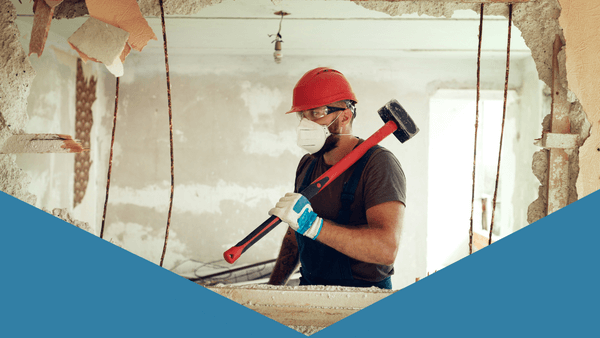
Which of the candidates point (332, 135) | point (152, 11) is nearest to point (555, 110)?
point (332, 135)

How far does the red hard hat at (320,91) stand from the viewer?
1.86 meters

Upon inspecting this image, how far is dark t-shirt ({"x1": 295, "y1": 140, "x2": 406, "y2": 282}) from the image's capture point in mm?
1462

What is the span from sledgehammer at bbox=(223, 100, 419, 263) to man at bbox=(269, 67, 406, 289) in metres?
0.05

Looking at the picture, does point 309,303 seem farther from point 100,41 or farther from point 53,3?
point 53,3

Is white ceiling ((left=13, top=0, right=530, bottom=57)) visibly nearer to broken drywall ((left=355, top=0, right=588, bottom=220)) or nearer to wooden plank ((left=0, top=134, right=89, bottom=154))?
broken drywall ((left=355, top=0, right=588, bottom=220))

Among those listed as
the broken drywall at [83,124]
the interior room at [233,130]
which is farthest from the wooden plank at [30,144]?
the broken drywall at [83,124]

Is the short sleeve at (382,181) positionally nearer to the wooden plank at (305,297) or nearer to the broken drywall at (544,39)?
the wooden plank at (305,297)

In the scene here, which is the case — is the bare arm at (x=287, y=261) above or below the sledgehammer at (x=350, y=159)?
below

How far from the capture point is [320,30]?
3.59 m

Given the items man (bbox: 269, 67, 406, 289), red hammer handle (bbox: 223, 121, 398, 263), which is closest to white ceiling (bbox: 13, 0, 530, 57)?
man (bbox: 269, 67, 406, 289)

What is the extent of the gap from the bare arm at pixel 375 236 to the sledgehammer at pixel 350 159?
8.0 inches

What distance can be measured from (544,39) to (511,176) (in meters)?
3.78

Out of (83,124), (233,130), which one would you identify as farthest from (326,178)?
(83,124)

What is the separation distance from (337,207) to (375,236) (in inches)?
12.0
